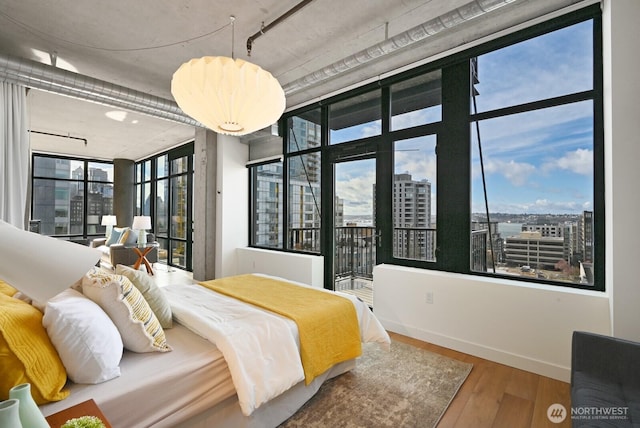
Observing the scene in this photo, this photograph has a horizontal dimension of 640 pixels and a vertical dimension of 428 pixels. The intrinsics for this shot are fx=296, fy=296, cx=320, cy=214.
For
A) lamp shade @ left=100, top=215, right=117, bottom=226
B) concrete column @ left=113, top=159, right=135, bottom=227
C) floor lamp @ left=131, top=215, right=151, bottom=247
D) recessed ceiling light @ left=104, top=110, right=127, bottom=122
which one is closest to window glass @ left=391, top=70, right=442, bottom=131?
recessed ceiling light @ left=104, top=110, right=127, bottom=122

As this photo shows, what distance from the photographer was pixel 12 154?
327 centimetres

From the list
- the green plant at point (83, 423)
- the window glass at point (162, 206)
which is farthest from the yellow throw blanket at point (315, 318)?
the window glass at point (162, 206)

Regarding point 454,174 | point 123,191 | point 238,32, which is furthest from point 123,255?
point 454,174

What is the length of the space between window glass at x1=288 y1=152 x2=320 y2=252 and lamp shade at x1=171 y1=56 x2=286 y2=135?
8.23 ft

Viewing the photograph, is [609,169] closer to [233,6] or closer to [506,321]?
[506,321]

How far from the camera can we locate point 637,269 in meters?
1.94

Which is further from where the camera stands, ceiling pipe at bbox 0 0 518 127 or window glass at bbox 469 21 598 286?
window glass at bbox 469 21 598 286

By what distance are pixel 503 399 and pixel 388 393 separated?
32.3 inches

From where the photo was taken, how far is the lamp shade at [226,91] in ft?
6.15

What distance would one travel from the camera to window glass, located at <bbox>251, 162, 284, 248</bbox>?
17.3 ft

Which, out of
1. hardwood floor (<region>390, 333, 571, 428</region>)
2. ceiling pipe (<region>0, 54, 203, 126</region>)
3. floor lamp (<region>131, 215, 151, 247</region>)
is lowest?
hardwood floor (<region>390, 333, 571, 428</region>)

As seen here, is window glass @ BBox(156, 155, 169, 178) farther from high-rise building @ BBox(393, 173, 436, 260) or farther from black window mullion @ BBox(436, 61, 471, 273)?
black window mullion @ BBox(436, 61, 471, 273)

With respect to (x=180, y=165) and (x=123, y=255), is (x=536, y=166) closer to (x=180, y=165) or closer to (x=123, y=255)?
(x=180, y=165)

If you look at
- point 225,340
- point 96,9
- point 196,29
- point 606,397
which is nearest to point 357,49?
point 196,29
